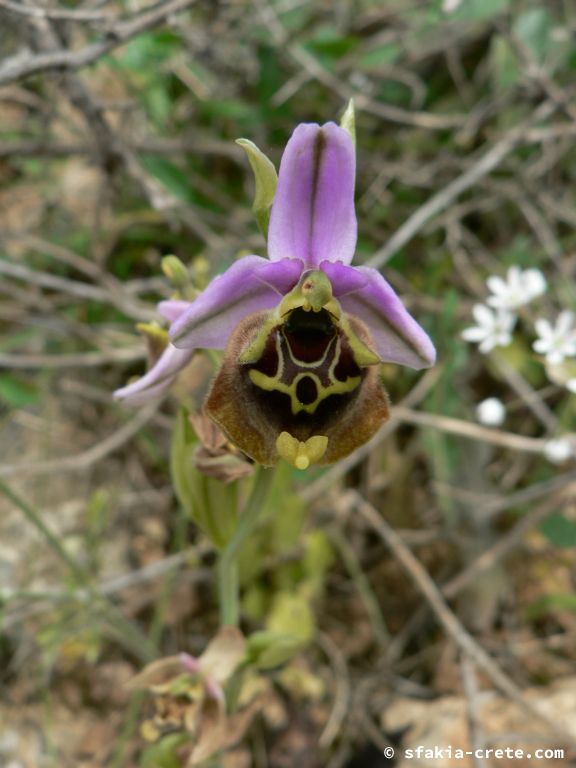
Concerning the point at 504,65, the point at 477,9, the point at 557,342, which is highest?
the point at 504,65

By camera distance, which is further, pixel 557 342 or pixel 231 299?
pixel 557 342

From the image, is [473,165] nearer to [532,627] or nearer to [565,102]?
[565,102]

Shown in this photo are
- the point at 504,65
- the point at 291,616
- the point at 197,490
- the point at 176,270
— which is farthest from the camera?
the point at 504,65

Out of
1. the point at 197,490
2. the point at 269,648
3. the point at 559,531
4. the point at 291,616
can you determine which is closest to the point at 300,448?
the point at 197,490

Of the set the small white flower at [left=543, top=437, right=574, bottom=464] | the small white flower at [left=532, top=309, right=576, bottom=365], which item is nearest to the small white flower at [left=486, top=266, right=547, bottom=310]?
the small white flower at [left=532, top=309, right=576, bottom=365]

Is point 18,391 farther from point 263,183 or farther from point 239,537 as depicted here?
point 263,183

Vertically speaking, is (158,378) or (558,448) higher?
(558,448)

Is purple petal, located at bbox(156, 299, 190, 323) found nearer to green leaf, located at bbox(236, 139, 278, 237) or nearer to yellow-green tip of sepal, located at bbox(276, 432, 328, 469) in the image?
green leaf, located at bbox(236, 139, 278, 237)
